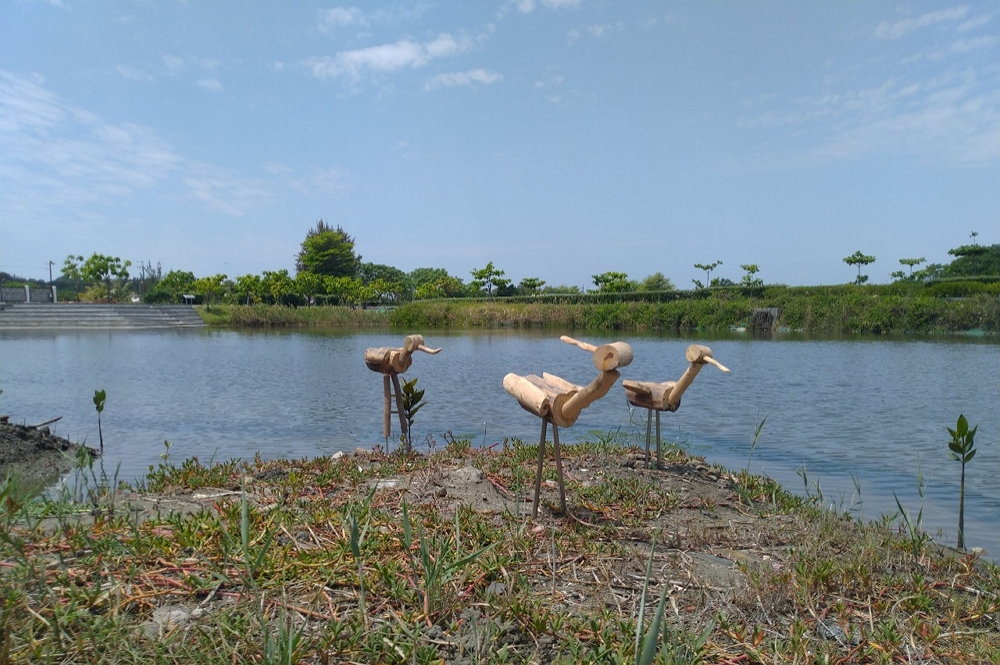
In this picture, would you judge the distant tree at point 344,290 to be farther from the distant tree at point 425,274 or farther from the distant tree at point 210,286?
the distant tree at point 425,274

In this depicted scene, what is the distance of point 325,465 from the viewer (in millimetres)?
6070

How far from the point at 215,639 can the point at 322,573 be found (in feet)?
2.10

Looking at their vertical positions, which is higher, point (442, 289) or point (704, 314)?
point (442, 289)

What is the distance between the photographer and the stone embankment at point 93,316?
126 ft

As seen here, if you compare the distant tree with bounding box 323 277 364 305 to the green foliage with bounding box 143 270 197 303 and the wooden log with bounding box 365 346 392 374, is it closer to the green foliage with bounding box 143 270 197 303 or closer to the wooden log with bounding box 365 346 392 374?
the green foliage with bounding box 143 270 197 303

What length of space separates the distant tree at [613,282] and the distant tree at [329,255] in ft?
85.7

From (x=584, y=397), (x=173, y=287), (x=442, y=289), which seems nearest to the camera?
(x=584, y=397)

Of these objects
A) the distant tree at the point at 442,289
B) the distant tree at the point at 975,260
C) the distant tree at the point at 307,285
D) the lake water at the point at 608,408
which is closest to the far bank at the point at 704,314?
the lake water at the point at 608,408

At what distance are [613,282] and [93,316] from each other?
121ft

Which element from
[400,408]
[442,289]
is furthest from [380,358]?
[442,289]

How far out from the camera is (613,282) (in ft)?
181

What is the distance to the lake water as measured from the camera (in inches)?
299

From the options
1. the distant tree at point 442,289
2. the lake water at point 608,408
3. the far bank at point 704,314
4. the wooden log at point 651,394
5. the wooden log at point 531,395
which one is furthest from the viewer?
the distant tree at point 442,289

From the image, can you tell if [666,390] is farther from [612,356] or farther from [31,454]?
[31,454]
